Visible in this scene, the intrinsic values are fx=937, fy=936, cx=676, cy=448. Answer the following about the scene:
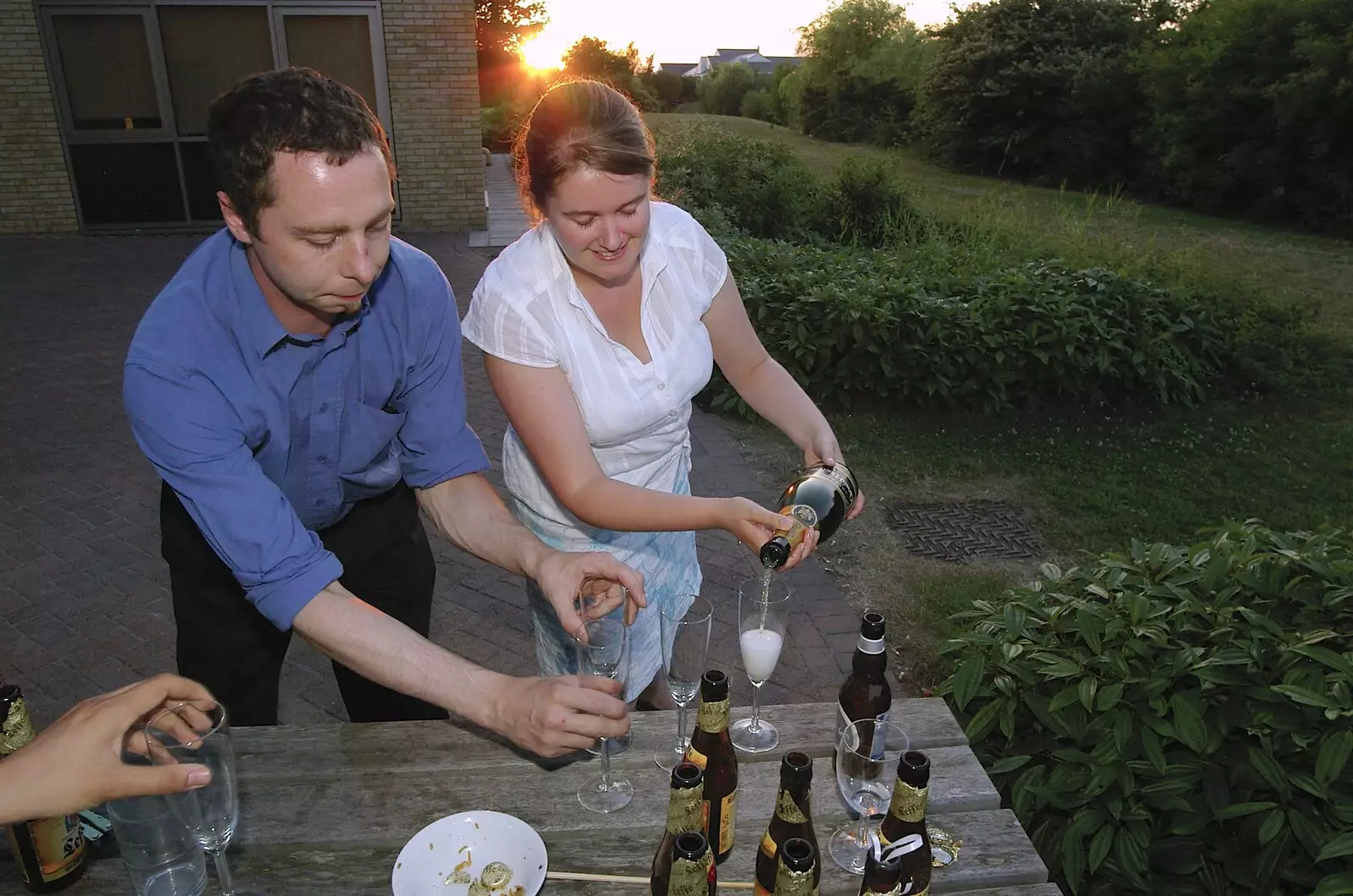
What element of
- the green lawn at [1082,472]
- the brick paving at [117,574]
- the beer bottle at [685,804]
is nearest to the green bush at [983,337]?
the green lawn at [1082,472]

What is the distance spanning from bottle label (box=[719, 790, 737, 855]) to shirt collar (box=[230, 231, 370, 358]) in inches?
53.7

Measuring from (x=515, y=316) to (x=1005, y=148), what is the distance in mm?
20625

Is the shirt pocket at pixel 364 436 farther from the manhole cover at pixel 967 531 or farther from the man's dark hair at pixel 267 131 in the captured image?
the manhole cover at pixel 967 531

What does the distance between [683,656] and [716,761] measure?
0.25m

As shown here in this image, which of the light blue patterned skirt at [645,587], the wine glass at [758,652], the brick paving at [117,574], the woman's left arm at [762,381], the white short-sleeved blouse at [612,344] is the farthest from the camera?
the brick paving at [117,574]

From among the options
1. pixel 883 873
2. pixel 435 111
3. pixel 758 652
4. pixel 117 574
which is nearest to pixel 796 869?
pixel 883 873

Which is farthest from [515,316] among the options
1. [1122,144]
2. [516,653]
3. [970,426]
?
[1122,144]

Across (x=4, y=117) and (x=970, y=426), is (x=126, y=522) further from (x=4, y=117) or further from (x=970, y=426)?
(x=4, y=117)

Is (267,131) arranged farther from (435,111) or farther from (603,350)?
(435,111)

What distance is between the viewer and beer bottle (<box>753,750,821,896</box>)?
1663 mm

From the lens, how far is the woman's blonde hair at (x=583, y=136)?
2404 millimetres

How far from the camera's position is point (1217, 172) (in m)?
16.2

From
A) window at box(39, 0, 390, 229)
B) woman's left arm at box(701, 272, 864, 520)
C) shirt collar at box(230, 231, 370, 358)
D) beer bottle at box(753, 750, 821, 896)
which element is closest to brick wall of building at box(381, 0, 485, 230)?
window at box(39, 0, 390, 229)

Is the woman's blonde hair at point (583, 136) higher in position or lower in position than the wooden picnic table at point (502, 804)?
higher
